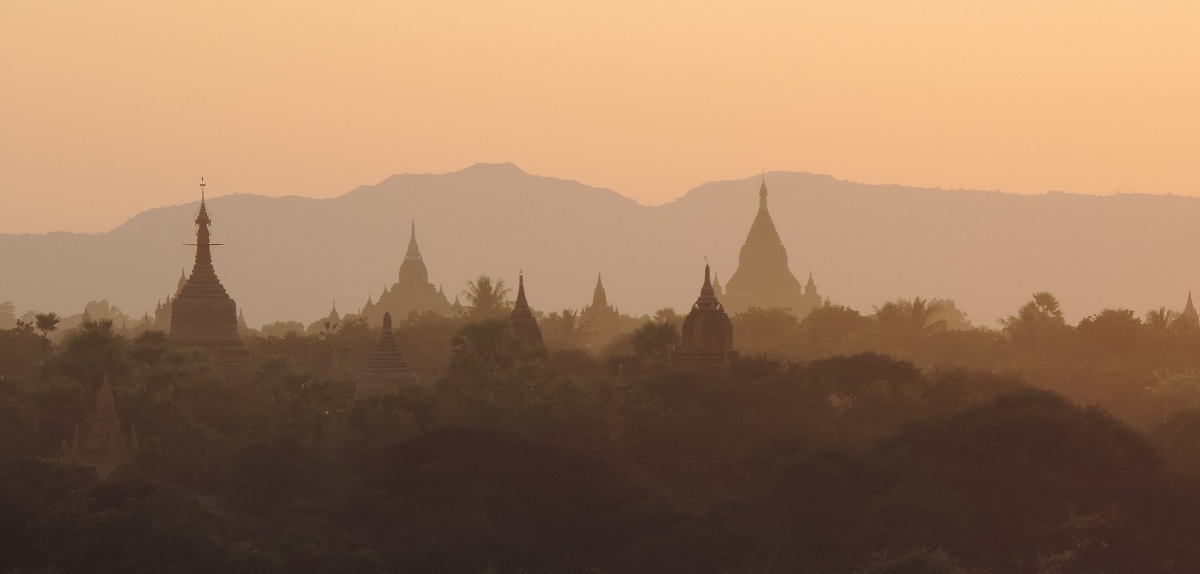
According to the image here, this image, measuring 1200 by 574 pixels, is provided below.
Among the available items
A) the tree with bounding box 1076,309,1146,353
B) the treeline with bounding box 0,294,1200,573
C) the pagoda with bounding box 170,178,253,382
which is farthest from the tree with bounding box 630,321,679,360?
the tree with bounding box 1076,309,1146,353

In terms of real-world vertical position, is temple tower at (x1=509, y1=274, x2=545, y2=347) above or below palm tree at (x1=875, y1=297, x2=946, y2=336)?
below

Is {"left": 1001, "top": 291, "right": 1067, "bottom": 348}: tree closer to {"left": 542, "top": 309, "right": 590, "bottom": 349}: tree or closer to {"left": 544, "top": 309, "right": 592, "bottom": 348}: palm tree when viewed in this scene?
{"left": 542, "top": 309, "right": 590, "bottom": 349}: tree

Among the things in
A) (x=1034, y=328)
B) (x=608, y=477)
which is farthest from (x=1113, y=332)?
(x=608, y=477)

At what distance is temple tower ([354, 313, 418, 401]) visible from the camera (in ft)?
362

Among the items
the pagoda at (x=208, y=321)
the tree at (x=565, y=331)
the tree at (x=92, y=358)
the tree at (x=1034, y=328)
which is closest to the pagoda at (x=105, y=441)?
the tree at (x=92, y=358)

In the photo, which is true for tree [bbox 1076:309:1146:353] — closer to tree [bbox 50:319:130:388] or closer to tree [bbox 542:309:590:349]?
tree [bbox 542:309:590:349]

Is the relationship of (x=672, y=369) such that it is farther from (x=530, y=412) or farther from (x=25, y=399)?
(x=25, y=399)

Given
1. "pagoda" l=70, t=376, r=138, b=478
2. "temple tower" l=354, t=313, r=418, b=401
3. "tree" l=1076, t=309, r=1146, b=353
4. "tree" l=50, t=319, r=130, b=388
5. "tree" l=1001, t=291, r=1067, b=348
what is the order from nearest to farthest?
"pagoda" l=70, t=376, r=138, b=478 → "tree" l=50, t=319, r=130, b=388 → "temple tower" l=354, t=313, r=418, b=401 → "tree" l=1076, t=309, r=1146, b=353 → "tree" l=1001, t=291, r=1067, b=348

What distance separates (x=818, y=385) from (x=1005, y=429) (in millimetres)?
25774

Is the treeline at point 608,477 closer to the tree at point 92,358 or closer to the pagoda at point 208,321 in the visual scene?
the tree at point 92,358

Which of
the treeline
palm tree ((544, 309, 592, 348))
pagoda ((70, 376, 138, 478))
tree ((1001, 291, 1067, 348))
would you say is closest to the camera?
the treeline

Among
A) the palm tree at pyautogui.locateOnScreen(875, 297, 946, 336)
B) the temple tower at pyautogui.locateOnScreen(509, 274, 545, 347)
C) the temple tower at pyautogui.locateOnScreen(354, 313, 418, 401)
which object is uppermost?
the palm tree at pyautogui.locateOnScreen(875, 297, 946, 336)

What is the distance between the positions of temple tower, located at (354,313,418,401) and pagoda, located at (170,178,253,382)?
10.8 metres

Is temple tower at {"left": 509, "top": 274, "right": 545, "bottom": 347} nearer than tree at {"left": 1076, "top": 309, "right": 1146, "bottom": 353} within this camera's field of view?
Yes
